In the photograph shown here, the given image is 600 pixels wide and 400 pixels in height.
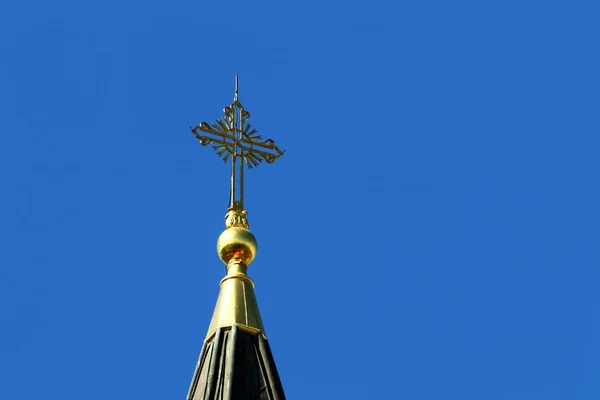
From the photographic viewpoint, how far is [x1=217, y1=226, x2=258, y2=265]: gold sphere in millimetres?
25266

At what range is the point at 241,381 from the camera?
23094 millimetres

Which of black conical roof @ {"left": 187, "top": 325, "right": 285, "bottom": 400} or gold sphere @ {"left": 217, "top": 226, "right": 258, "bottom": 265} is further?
gold sphere @ {"left": 217, "top": 226, "right": 258, "bottom": 265}

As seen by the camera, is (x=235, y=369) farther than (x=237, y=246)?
No

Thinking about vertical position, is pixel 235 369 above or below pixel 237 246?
below

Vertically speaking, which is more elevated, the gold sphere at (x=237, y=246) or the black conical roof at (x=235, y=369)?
the gold sphere at (x=237, y=246)

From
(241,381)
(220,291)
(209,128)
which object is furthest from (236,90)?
(241,381)

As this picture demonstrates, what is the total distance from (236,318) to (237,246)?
1295 mm

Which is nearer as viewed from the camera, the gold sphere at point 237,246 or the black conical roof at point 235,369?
the black conical roof at point 235,369

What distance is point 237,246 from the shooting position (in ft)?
82.8

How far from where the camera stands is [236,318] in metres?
24.3

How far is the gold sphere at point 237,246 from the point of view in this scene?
25.3 meters

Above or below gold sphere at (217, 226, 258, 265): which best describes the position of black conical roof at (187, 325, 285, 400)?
below

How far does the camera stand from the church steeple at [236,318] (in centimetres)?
2311

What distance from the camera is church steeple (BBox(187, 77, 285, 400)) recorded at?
75.8 feet
